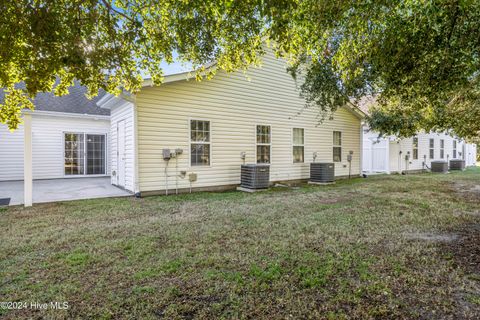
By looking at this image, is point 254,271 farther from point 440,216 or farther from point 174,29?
point 440,216

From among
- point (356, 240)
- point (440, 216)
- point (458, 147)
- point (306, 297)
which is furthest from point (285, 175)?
point (458, 147)

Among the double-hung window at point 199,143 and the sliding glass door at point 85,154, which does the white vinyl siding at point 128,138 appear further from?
the sliding glass door at point 85,154

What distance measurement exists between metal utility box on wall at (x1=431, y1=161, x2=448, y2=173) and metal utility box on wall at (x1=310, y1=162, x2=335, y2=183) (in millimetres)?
10876

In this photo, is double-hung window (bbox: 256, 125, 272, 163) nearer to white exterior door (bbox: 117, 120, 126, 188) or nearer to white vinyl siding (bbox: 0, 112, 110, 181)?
white exterior door (bbox: 117, 120, 126, 188)

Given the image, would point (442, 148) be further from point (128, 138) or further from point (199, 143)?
point (128, 138)

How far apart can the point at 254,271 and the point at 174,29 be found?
11.9 feet

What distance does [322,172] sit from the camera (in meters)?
10.4

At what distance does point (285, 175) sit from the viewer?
10.3 m

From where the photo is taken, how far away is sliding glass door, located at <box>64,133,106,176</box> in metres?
11.0

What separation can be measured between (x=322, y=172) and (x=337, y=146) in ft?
7.91

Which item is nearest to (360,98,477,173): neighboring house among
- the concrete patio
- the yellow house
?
the yellow house

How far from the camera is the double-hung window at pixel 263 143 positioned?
9633 mm

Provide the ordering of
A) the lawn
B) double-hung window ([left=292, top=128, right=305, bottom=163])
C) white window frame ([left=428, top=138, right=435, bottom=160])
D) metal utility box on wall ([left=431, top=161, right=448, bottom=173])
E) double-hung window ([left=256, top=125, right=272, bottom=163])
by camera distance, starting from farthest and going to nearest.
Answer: white window frame ([left=428, top=138, right=435, bottom=160]) < metal utility box on wall ([left=431, top=161, right=448, bottom=173]) < double-hung window ([left=292, top=128, right=305, bottom=163]) < double-hung window ([left=256, top=125, right=272, bottom=163]) < the lawn

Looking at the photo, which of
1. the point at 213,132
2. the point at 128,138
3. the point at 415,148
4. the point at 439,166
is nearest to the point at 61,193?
the point at 128,138
